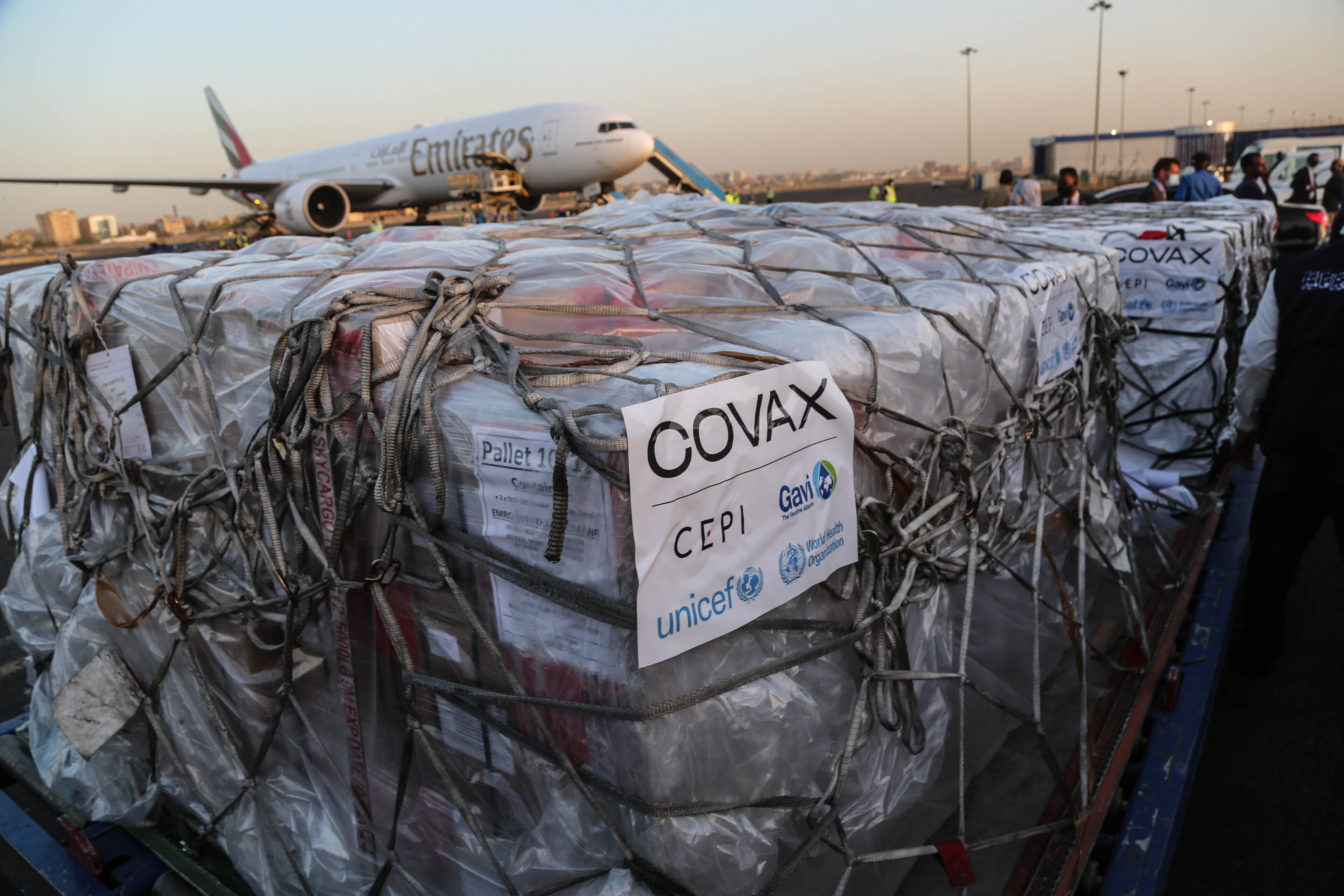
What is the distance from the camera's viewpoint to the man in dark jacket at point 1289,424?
8.93ft

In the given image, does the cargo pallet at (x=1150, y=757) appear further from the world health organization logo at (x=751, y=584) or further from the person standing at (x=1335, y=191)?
the person standing at (x=1335, y=191)

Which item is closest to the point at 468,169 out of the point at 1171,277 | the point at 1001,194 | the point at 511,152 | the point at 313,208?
the point at 511,152

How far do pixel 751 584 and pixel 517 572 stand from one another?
1.21ft

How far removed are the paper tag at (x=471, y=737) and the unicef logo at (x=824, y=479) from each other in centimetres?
71

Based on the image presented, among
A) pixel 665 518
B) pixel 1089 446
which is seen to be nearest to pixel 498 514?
pixel 665 518

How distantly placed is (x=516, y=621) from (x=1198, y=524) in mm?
3494

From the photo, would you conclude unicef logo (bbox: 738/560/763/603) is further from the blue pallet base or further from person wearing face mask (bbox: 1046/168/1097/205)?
person wearing face mask (bbox: 1046/168/1097/205)

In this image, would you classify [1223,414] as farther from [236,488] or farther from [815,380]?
[236,488]

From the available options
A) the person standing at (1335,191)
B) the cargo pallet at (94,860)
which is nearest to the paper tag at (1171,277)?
the cargo pallet at (94,860)

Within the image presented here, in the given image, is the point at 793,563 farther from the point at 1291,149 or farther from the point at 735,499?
the point at 1291,149

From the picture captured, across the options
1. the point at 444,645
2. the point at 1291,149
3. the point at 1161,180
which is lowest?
the point at 444,645

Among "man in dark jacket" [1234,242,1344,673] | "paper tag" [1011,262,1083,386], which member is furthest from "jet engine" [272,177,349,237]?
"man in dark jacket" [1234,242,1344,673]

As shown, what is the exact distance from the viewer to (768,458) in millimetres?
1243

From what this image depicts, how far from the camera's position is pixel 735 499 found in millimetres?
1217
